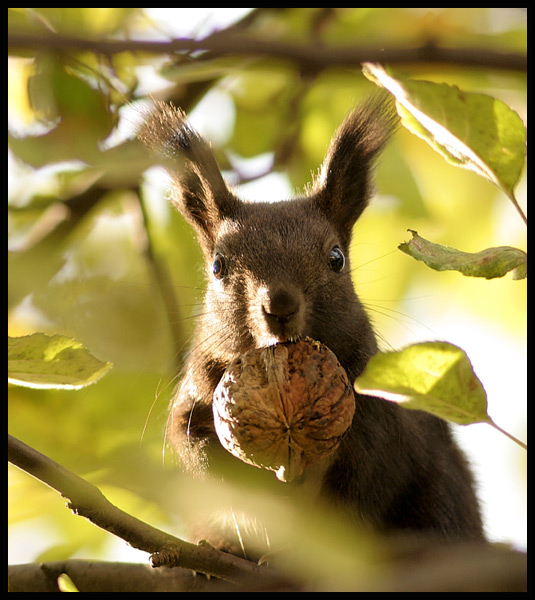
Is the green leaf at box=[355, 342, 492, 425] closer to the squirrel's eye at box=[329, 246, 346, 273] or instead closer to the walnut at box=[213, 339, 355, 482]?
the walnut at box=[213, 339, 355, 482]

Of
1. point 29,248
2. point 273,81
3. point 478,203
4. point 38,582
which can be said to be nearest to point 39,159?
point 29,248

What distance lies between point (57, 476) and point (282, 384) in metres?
0.64

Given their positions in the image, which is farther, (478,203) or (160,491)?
(478,203)

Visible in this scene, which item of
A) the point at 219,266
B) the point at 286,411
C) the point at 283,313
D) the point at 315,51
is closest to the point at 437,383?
the point at 315,51

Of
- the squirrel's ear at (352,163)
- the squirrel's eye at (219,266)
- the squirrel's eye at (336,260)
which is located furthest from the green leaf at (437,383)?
the squirrel's ear at (352,163)

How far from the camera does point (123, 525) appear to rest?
4.99 feet

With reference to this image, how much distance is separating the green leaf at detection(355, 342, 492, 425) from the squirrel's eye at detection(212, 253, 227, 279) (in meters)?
1.39

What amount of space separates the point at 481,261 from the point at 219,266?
1458mm

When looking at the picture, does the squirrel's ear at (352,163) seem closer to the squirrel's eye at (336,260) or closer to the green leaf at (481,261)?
the squirrel's eye at (336,260)

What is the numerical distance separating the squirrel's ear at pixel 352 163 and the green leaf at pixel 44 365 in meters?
1.60

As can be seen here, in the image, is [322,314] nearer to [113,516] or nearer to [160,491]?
[160,491]

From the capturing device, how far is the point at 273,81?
3422 millimetres

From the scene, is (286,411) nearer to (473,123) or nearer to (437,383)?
(437,383)

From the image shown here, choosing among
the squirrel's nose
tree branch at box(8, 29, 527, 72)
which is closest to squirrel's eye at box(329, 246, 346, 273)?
the squirrel's nose
